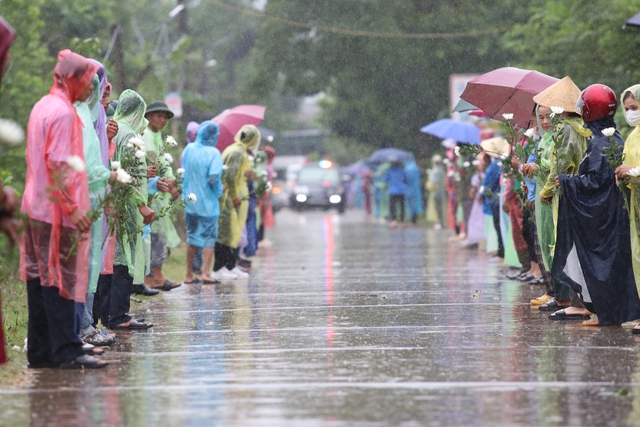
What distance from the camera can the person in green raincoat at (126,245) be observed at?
10.4 metres

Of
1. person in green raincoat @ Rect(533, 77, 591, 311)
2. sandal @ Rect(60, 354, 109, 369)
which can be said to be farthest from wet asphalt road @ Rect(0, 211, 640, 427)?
person in green raincoat @ Rect(533, 77, 591, 311)

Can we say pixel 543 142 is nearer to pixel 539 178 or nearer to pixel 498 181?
pixel 539 178

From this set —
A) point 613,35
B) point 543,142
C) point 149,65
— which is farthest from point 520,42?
point 543,142

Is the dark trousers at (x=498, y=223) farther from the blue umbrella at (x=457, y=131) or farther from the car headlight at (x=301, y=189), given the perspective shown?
the car headlight at (x=301, y=189)

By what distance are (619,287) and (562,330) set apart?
58cm

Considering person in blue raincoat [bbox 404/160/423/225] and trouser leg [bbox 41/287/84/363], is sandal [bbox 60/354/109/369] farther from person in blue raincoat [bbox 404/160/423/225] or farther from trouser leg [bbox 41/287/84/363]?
person in blue raincoat [bbox 404/160/423/225]

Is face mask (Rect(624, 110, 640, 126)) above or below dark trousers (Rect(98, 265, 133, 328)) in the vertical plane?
above

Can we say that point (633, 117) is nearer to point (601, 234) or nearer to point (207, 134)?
point (601, 234)

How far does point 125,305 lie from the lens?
10.4 m

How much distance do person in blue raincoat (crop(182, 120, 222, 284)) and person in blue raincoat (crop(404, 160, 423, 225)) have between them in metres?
21.8

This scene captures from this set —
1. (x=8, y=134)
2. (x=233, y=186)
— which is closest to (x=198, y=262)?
(x=233, y=186)

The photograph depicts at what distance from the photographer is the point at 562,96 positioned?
35.6 ft

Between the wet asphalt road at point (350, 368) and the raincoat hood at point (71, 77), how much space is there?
5.98 feet

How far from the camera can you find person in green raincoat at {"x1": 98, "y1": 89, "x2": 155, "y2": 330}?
10.4 meters
